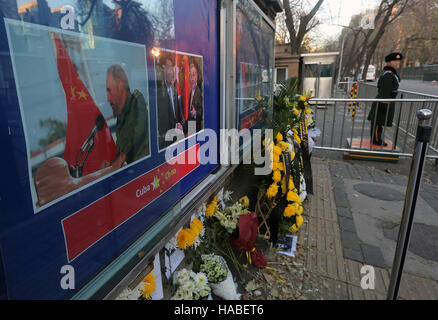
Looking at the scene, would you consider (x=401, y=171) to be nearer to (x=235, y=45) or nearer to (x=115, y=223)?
(x=235, y=45)

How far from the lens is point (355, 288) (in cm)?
255

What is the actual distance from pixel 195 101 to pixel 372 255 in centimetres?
245

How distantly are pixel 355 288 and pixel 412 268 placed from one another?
769mm

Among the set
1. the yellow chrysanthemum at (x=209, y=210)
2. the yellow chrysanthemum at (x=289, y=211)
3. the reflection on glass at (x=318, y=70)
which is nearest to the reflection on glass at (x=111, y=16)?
the yellow chrysanthemum at (x=209, y=210)

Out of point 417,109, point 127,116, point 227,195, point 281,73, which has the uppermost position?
point 281,73

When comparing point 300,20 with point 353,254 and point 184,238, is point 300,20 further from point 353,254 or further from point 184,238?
point 184,238

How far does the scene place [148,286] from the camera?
167cm

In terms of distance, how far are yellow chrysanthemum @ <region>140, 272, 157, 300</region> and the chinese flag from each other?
813 millimetres

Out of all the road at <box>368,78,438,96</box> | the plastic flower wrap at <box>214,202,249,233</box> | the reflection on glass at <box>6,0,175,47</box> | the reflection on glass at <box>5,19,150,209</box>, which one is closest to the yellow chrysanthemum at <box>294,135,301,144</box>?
the plastic flower wrap at <box>214,202,249,233</box>

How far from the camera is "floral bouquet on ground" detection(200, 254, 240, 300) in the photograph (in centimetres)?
223

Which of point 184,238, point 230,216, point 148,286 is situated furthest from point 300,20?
point 148,286

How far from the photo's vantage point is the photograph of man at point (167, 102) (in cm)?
167

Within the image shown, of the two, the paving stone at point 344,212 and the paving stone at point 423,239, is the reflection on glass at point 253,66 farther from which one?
the paving stone at point 423,239
